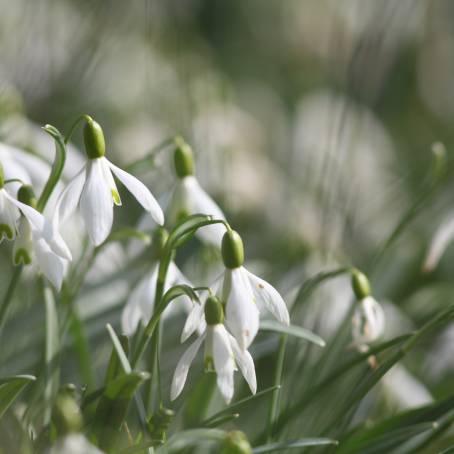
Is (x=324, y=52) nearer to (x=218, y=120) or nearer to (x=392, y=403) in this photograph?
(x=218, y=120)

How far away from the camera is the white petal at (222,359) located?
78 centimetres

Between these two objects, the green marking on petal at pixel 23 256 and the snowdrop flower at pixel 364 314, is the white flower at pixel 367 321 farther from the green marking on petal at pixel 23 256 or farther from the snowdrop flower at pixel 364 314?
the green marking on petal at pixel 23 256

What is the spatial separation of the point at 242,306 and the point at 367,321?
20 cm

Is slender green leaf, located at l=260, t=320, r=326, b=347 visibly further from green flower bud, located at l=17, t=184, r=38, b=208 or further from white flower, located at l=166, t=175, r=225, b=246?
green flower bud, located at l=17, t=184, r=38, b=208

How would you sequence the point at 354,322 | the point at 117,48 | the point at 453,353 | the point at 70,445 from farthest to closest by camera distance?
the point at 117,48 → the point at 453,353 → the point at 354,322 → the point at 70,445

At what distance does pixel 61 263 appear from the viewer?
0.82 metres

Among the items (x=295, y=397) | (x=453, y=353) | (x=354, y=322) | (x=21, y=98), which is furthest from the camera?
(x=21, y=98)

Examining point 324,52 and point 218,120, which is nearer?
point 218,120

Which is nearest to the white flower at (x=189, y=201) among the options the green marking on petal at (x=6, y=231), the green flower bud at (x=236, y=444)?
the green marking on petal at (x=6, y=231)

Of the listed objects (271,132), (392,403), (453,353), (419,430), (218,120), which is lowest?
(271,132)

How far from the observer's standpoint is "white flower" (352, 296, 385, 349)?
93 centimetres

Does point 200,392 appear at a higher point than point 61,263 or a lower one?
lower

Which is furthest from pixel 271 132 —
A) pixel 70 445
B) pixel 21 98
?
pixel 70 445

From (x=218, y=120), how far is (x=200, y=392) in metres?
1.66
